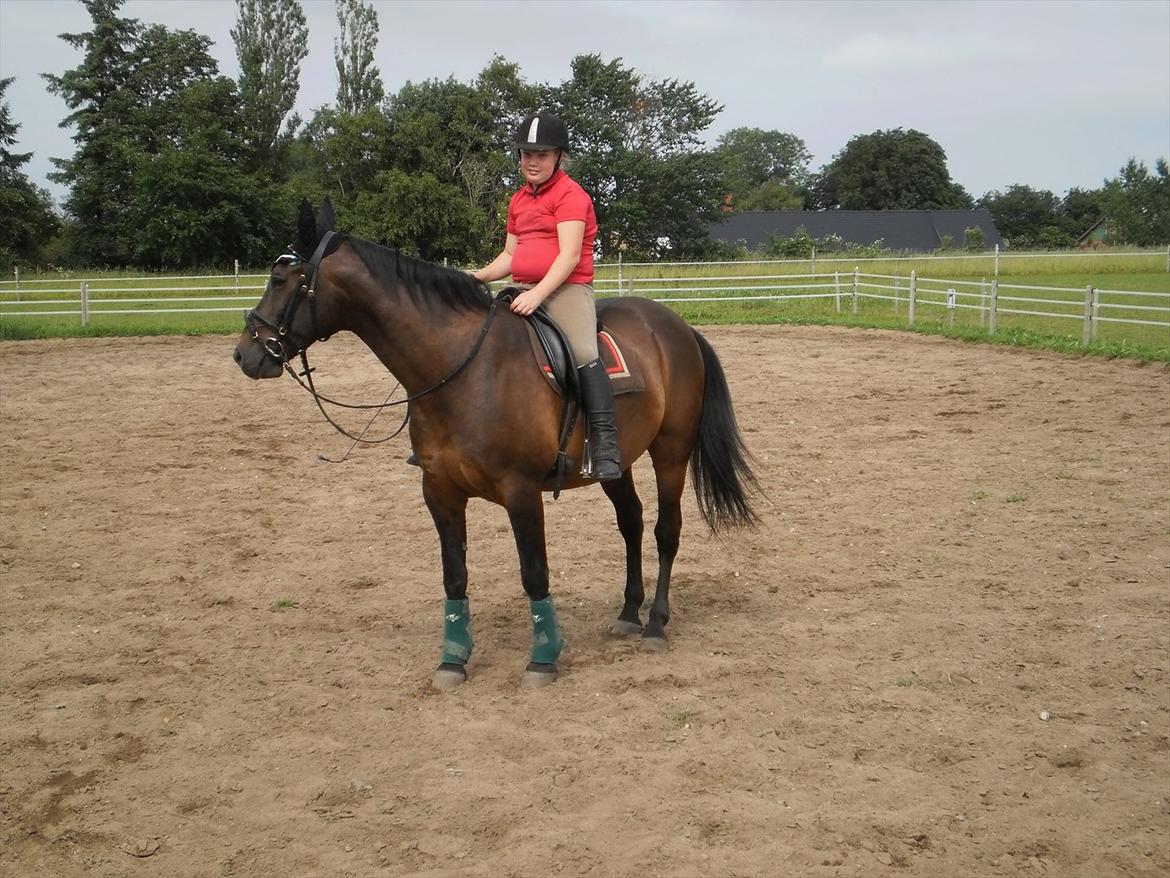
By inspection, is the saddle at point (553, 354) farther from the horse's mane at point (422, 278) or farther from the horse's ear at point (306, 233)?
the horse's ear at point (306, 233)

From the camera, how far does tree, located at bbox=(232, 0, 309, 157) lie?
166 feet

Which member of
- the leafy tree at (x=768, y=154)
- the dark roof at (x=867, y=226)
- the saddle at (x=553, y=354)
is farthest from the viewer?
the leafy tree at (x=768, y=154)

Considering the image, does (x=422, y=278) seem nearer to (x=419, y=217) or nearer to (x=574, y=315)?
(x=574, y=315)

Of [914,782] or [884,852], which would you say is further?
[914,782]

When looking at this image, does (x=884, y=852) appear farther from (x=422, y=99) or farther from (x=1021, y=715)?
(x=422, y=99)

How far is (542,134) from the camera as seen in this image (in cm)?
460

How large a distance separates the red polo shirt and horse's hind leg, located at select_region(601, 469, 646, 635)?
49.9 inches

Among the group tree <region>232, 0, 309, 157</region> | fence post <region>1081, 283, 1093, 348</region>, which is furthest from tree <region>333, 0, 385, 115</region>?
fence post <region>1081, 283, 1093, 348</region>

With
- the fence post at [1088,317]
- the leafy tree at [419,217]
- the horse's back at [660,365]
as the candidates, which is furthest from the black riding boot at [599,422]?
the leafy tree at [419,217]

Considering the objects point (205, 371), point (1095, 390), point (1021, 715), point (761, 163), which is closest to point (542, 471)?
point (1021, 715)

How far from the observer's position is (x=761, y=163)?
118m

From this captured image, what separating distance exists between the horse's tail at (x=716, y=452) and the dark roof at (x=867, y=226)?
56086mm

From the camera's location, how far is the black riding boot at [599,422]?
16.0ft

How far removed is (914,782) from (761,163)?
399ft
